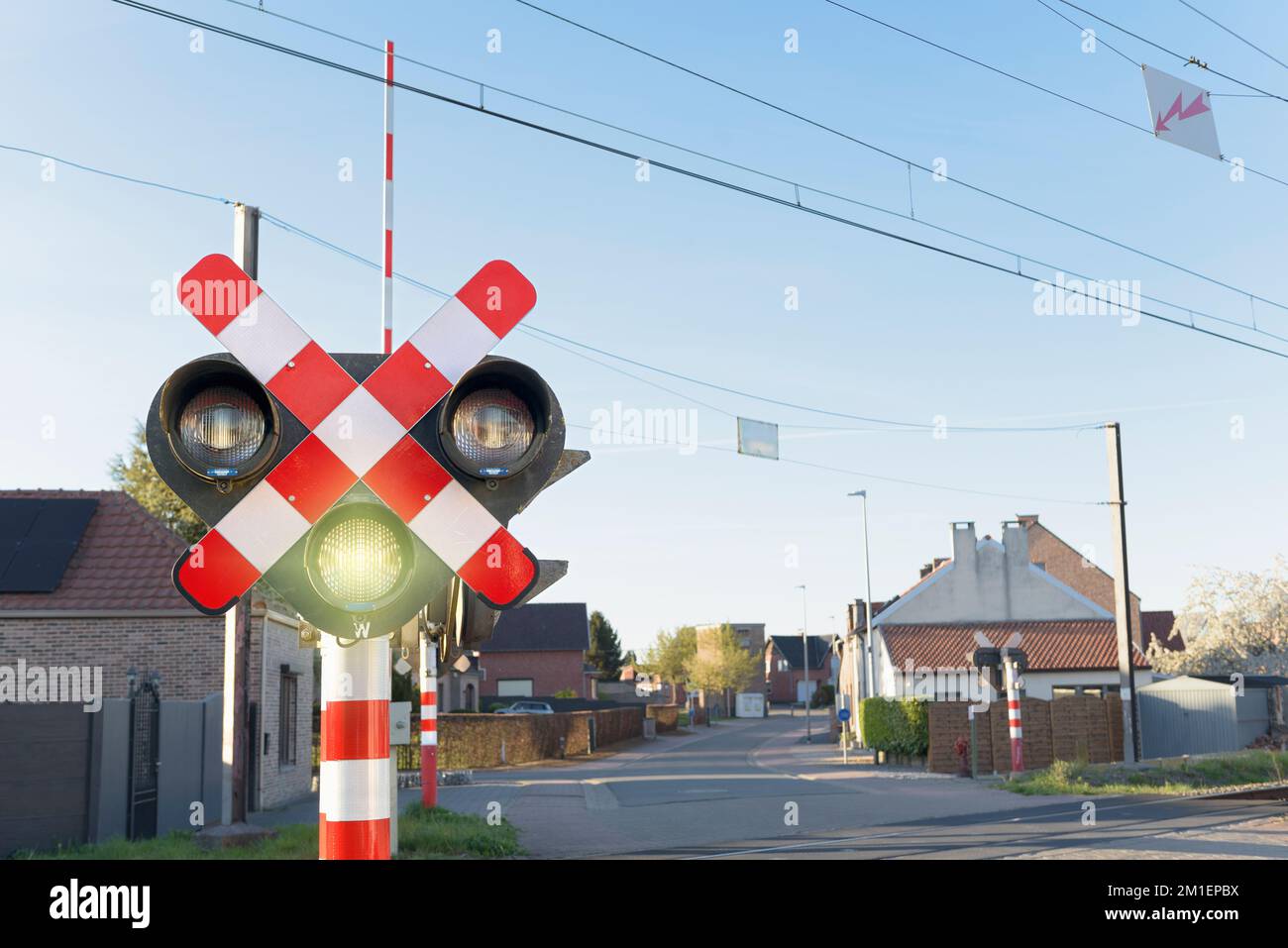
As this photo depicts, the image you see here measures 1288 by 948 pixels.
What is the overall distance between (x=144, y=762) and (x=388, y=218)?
14.9 metres

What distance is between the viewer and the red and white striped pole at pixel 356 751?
2.23m

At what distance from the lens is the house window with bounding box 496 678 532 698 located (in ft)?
240

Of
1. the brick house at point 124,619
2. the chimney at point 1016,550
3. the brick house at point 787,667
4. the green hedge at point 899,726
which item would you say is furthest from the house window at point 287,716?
the brick house at point 787,667

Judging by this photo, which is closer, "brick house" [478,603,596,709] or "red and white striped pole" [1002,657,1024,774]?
"red and white striped pole" [1002,657,1024,774]

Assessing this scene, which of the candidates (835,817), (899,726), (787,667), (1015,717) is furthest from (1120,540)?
(787,667)

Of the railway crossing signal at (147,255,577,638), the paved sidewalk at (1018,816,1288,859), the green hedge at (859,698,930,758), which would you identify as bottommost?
the green hedge at (859,698,930,758)

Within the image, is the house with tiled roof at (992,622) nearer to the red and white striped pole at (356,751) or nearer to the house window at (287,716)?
the house window at (287,716)

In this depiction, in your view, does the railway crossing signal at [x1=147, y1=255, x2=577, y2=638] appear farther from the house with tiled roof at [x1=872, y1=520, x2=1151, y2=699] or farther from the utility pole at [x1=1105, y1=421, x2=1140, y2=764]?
the house with tiled roof at [x1=872, y1=520, x2=1151, y2=699]

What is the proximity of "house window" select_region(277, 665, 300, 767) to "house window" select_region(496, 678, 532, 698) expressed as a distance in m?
49.6

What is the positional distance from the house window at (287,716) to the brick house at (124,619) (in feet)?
1.17

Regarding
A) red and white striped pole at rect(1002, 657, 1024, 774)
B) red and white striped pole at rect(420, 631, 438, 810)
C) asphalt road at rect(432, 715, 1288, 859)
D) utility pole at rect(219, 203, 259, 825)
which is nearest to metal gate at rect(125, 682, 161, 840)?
utility pole at rect(219, 203, 259, 825)
